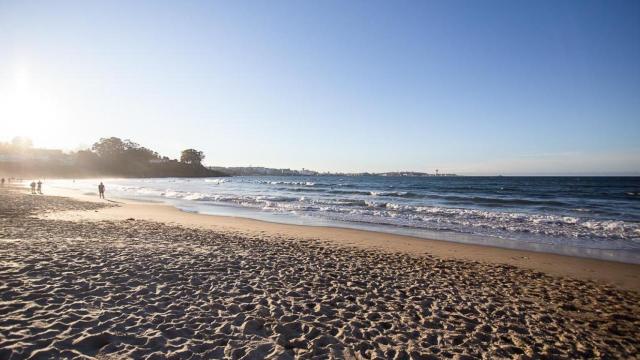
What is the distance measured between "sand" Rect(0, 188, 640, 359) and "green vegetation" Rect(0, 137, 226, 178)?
10411cm

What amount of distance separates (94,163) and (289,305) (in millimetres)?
140435

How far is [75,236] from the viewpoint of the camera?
11.1 metres

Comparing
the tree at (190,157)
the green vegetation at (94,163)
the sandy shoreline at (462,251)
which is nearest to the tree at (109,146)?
the green vegetation at (94,163)

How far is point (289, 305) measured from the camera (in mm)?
5969

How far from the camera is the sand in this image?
4.55 meters

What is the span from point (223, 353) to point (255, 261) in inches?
186

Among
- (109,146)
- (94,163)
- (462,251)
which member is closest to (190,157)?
(109,146)

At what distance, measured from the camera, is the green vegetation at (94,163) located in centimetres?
9331

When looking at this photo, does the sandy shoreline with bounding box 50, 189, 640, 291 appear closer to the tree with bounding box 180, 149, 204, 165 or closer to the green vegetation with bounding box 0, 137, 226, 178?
the green vegetation with bounding box 0, 137, 226, 178

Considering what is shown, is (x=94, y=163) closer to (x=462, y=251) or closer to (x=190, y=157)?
(x=190, y=157)

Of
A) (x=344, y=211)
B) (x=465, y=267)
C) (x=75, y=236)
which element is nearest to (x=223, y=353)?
(x=465, y=267)

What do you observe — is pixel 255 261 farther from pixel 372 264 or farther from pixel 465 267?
pixel 465 267

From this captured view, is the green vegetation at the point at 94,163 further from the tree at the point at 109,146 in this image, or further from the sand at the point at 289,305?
the sand at the point at 289,305

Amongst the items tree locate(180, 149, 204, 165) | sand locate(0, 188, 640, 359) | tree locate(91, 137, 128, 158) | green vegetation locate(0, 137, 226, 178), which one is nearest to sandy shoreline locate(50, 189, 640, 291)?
sand locate(0, 188, 640, 359)
